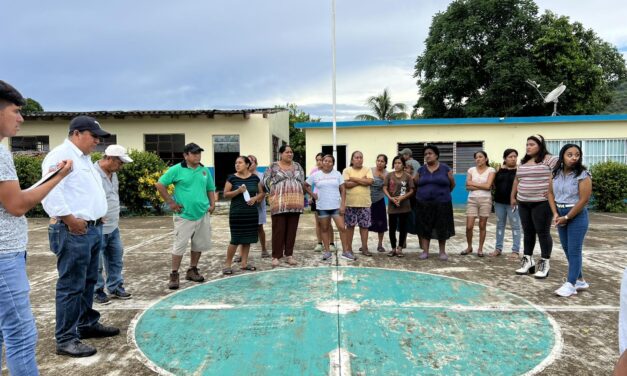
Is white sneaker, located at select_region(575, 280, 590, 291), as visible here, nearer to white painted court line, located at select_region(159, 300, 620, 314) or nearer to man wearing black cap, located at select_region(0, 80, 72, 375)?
white painted court line, located at select_region(159, 300, 620, 314)

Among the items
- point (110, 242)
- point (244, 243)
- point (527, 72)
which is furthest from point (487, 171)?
point (527, 72)

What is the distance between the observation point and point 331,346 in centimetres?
322

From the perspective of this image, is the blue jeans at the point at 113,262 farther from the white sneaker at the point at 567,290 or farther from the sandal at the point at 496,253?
the sandal at the point at 496,253

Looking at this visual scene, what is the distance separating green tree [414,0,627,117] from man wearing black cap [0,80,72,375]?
25.2m

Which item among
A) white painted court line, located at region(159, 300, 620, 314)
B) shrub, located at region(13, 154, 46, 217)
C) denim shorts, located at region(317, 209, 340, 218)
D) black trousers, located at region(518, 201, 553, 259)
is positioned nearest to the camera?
white painted court line, located at region(159, 300, 620, 314)

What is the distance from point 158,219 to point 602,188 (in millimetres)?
13574

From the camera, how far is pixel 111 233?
4336 mm

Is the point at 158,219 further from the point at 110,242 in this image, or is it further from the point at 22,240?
the point at 22,240

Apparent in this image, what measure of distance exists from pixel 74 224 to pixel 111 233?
1418 millimetres

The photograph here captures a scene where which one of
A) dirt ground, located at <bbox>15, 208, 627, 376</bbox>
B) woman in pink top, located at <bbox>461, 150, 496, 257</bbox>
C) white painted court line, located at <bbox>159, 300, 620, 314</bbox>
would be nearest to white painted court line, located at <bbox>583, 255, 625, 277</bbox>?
dirt ground, located at <bbox>15, 208, 627, 376</bbox>

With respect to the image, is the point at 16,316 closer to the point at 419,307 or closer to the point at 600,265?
the point at 419,307

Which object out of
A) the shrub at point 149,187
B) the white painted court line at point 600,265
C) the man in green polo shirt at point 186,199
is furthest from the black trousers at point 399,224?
the shrub at point 149,187

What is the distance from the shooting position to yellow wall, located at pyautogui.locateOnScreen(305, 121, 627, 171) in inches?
533

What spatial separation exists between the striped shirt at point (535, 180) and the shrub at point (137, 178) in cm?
1017
